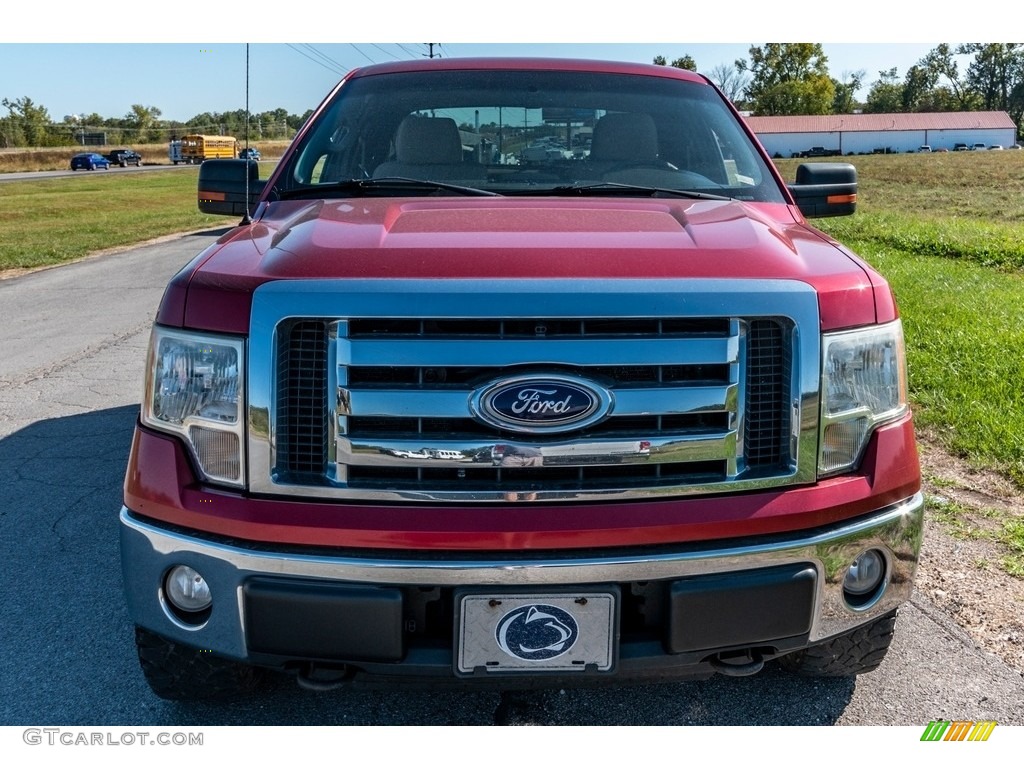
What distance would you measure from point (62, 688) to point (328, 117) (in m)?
2.25

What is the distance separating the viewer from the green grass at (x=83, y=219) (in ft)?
51.3

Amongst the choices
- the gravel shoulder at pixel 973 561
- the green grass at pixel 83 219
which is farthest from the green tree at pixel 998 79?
the gravel shoulder at pixel 973 561

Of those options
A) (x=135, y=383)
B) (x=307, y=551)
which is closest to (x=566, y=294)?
(x=307, y=551)

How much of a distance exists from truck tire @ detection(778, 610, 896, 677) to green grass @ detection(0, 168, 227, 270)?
44.3 ft

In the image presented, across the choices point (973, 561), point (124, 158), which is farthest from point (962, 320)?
point (124, 158)

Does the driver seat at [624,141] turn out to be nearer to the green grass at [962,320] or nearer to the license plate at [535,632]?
the license plate at [535,632]

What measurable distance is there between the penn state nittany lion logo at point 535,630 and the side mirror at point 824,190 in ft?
7.07

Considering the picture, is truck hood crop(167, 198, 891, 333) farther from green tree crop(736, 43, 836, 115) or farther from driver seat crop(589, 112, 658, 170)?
green tree crop(736, 43, 836, 115)

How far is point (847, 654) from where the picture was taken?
2.62 metres

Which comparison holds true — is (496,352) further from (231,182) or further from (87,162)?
(87,162)

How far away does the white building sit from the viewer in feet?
311

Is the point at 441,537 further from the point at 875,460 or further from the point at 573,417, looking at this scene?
the point at 875,460

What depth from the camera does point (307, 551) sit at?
2137mm
